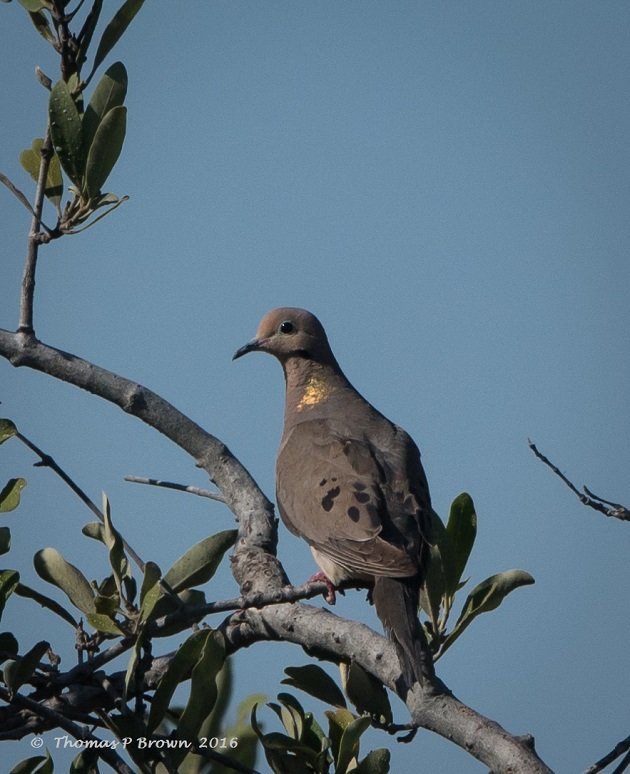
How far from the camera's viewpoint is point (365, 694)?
3.22m

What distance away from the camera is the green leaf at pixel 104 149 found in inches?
138

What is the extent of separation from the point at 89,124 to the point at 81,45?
248 mm

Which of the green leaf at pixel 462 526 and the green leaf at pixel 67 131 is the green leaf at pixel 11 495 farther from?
the green leaf at pixel 462 526

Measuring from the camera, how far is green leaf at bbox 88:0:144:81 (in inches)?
140

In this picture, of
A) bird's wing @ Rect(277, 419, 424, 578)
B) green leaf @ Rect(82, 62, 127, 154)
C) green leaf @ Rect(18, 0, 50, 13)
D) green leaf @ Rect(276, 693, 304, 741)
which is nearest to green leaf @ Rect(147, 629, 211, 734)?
green leaf @ Rect(276, 693, 304, 741)

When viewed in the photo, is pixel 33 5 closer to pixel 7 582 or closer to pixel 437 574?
pixel 7 582

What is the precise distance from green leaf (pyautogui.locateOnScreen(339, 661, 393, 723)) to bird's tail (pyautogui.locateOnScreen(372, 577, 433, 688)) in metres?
0.14

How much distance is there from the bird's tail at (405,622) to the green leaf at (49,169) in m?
1.78

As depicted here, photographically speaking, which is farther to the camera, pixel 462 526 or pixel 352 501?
pixel 352 501

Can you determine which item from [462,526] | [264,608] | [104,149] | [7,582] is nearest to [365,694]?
[264,608]

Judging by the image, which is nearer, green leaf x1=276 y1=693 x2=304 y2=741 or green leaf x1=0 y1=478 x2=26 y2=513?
green leaf x1=276 y1=693 x2=304 y2=741

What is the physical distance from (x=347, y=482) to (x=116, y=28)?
2.10 metres

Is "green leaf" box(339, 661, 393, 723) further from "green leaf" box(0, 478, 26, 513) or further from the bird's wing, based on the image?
"green leaf" box(0, 478, 26, 513)

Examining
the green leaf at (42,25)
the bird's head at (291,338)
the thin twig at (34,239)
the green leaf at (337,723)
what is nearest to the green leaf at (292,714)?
the green leaf at (337,723)
